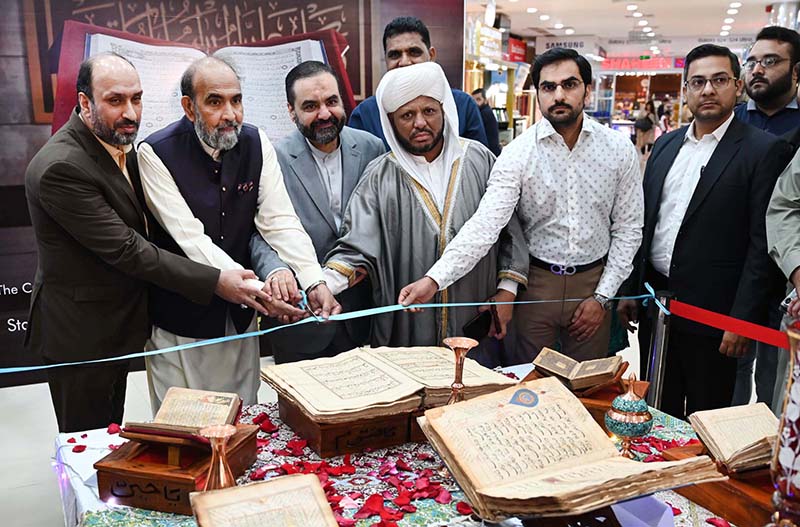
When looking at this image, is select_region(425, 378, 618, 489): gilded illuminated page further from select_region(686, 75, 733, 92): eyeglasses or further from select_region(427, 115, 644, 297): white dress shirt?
select_region(686, 75, 733, 92): eyeglasses

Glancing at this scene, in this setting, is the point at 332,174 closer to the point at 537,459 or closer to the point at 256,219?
the point at 256,219

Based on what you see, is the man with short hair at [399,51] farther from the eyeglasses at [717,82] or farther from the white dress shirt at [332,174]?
the eyeglasses at [717,82]

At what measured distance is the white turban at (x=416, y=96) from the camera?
2686mm

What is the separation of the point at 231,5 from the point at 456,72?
66.7 inches

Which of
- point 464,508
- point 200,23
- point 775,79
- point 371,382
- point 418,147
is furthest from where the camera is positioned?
point 200,23

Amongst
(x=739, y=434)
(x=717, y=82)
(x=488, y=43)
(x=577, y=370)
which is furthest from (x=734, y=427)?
(x=488, y=43)

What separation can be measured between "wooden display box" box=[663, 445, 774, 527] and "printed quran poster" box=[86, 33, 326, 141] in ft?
12.8

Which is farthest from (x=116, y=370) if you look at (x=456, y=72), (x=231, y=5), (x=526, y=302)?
(x=456, y=72)

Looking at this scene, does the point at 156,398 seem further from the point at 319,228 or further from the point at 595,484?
the point at 595,484

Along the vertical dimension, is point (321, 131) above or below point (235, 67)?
below

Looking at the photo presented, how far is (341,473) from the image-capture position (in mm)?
1657

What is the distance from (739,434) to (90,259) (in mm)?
2229

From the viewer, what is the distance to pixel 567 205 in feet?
9.21

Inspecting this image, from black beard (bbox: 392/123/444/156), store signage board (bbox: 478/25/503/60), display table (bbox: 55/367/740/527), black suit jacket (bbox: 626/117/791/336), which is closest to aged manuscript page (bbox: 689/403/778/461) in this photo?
display table (bbox: 55/367/740/527)
